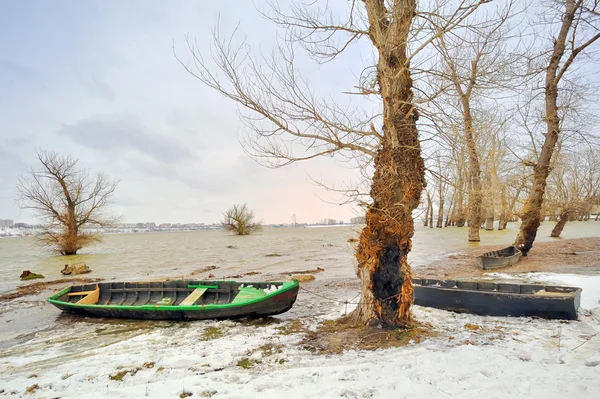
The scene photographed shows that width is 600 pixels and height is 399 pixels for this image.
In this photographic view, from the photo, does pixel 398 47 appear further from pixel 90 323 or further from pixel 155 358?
pixel 90 323

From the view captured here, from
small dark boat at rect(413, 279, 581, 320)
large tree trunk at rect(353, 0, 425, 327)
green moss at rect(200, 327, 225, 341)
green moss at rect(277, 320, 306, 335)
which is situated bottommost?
green moss at rect(200, 327, 225, 341)

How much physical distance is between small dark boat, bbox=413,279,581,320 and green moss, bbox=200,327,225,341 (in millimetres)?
4086

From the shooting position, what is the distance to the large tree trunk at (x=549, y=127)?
12279mm

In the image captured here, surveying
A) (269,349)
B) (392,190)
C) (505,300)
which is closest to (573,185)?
(505,300)

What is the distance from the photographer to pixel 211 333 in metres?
6.81

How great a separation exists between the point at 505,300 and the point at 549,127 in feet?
30.5

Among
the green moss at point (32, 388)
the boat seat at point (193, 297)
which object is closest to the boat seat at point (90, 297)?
the boat seat at point (193, 297)

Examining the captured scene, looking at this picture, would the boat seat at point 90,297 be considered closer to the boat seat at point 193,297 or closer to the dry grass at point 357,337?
the boat seat at point 193,297

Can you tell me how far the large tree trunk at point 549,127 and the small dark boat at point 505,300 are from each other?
292 inches

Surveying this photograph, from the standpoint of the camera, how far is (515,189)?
17.7 metres

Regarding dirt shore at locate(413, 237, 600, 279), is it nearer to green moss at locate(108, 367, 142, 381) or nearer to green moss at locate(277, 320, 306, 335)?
green moss at locate(277, 320, 306, 335)

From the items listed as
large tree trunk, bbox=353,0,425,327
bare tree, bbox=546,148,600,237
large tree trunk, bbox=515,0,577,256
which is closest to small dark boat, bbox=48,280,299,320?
large tree trunk, bbox=353,0,425,327

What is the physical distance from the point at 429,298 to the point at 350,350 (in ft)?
9.82

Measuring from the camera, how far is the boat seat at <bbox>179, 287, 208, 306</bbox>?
27.2 feet
